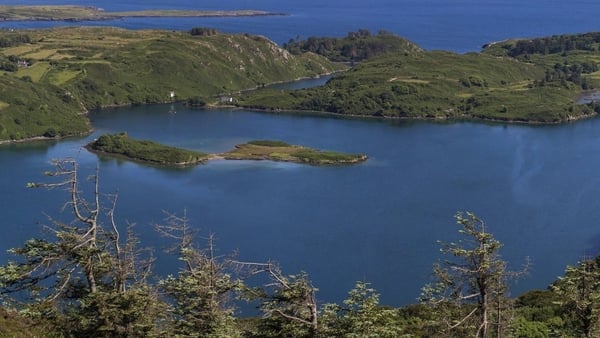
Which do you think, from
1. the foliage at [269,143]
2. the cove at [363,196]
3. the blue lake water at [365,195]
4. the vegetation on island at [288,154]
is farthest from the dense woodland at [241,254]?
the foliage at [269,143]

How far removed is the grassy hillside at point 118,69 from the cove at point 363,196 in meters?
9.92

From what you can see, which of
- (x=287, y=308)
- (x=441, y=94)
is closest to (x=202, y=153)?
(x=441, y=94)

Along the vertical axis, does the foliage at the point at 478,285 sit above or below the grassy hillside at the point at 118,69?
above

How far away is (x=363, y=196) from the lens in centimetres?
6588

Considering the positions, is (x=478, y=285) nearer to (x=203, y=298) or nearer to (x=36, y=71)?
(x=203, y=298)

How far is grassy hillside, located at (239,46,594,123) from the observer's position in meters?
109

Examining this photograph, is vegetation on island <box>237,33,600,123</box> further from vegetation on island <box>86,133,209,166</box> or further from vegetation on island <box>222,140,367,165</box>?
vegetation on island <box>86,133,209,166</box>

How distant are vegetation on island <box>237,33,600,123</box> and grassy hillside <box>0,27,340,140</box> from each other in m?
13.1

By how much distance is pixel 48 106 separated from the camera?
101m

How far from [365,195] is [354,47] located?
106145 millimetres

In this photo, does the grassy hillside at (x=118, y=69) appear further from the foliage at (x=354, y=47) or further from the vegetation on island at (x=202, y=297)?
the vegetation on island at (x=202, y=297)

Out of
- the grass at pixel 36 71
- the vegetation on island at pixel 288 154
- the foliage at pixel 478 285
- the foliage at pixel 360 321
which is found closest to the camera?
the foliage at pixel 360 321

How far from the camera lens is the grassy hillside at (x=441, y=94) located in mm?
108625

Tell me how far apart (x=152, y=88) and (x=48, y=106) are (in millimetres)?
23515
